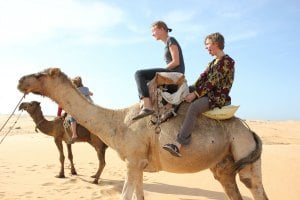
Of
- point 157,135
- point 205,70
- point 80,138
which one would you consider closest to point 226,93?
point 205,70

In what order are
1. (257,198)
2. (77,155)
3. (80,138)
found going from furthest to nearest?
(77,155)
(80,138)
(257,198)

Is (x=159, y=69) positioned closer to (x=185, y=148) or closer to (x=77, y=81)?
(x=185, y=148)

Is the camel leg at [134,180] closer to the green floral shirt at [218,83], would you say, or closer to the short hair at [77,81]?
the green floral shirt at [218,83]

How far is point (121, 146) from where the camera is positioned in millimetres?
5871

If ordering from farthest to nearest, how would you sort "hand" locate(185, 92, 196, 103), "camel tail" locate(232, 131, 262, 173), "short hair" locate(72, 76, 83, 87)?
"short hair" locate(72, 76, 83, 87)
"hand" locate(185, 92, 196, 103)
"camel tail" locate(232, 131, 262, 173)

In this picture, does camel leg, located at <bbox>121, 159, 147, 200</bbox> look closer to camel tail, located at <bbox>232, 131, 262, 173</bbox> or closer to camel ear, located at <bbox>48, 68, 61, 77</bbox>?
camel tail, located at <bbox>232, 131, 262, 173</bbox>

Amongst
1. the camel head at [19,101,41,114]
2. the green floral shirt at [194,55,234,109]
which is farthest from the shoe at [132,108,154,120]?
the camel head at [19,101,41,114]

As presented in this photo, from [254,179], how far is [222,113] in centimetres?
99

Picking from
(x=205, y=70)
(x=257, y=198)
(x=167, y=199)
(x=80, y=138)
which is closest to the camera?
(x=257, y=198)

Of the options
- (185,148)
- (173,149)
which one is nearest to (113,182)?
(185,148)

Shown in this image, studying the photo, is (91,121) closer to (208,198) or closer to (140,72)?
(140,72)

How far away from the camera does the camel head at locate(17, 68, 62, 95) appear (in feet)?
20.1

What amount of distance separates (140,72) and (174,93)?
570 millimetres

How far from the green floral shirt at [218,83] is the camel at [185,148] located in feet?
0.93
